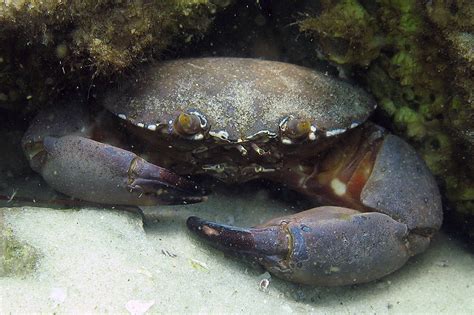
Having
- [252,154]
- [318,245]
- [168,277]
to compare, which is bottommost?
[168,277]

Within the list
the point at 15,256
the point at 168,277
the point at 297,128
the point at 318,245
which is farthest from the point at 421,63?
the point at 15,256

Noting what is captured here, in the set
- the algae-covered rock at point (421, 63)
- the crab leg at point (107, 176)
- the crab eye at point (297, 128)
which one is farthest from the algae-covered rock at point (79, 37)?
the crab eye at point (297, 128)

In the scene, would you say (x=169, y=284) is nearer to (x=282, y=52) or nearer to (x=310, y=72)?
(x=310, y=72)

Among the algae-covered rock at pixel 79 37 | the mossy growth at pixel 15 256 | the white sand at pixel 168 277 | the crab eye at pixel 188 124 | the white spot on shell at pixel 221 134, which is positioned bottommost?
the white sand at pixel 168 277

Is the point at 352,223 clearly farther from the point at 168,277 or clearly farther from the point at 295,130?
the point at 168,277

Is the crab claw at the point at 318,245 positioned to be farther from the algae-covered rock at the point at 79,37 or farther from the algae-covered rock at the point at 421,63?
the algae-covered rock at the point at 79,37

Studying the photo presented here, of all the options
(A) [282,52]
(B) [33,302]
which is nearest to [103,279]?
(B) [33,302]
